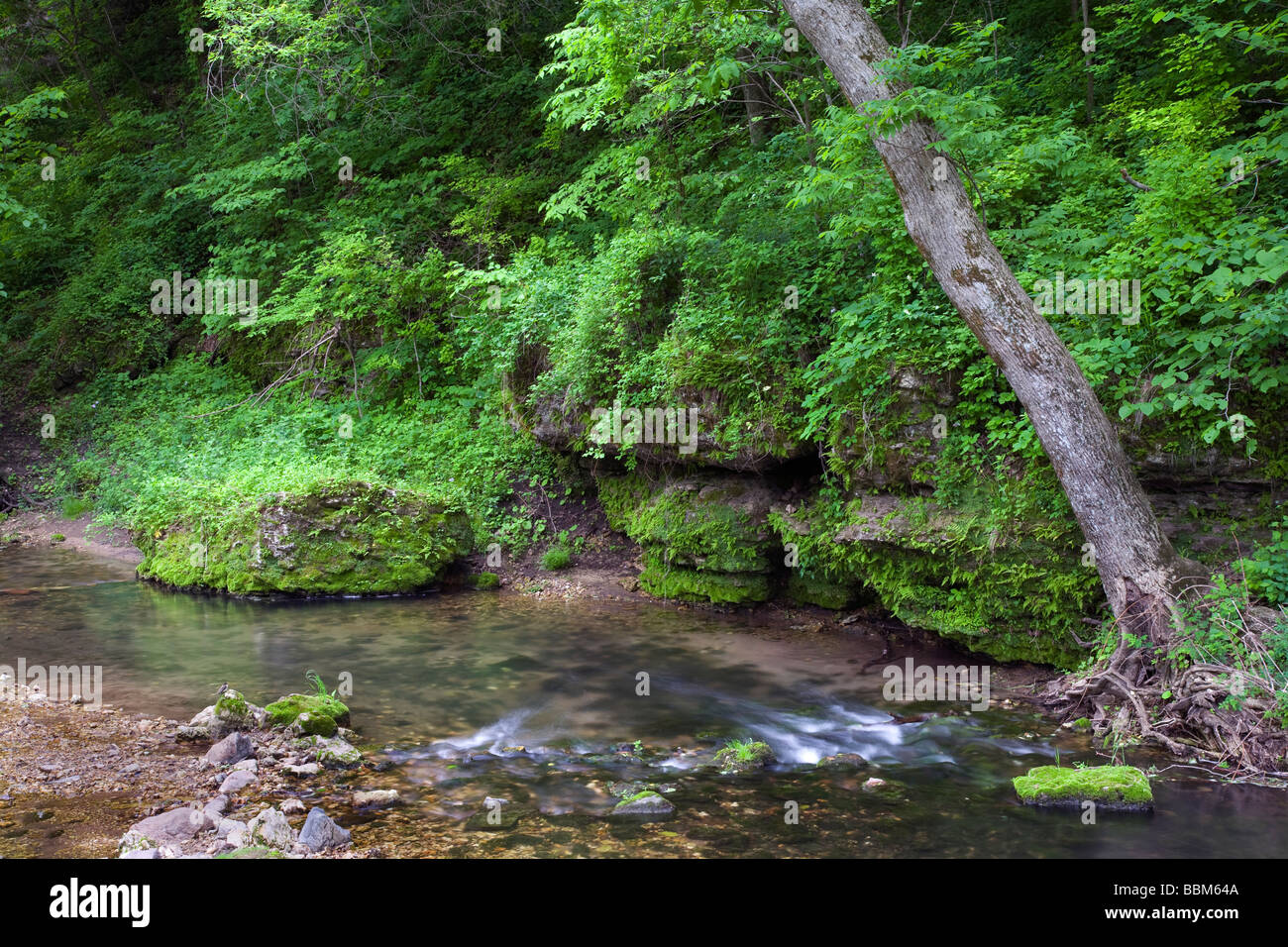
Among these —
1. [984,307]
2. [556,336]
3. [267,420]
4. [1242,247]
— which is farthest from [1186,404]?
[267,420]

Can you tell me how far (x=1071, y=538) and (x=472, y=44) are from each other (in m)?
17.6

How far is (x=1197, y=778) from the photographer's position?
19.0 ft

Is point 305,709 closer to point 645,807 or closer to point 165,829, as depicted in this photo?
point 165,829

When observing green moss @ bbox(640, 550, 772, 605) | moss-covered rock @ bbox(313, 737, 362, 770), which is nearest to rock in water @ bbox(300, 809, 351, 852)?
moss-covered rock @ bbox(313, 737, 362, 770)

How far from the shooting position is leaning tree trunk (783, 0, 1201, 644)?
6.79 m

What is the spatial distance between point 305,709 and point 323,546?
550 centimetres

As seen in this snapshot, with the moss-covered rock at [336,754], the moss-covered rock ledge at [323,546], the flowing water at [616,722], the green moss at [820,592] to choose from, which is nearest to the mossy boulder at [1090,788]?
the flowing water at [616,722]

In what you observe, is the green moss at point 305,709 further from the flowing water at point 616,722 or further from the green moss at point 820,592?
the green moss at point 820,592

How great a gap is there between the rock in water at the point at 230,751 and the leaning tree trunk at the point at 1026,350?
663 cm

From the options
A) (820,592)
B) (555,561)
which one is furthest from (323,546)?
(820,592)

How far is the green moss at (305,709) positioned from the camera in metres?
6.70

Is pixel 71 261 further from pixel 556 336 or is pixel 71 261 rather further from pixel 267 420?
pixel 556 336

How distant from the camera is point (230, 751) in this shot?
6.11 meters

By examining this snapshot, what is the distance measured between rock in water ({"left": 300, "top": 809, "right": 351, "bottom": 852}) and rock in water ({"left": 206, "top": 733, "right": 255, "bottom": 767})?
1.52 m
